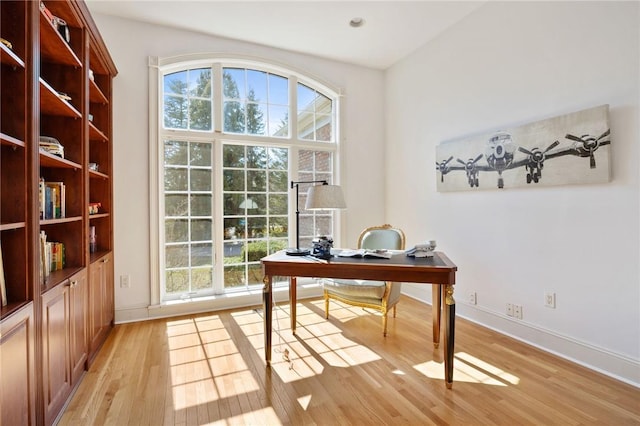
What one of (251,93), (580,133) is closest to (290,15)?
(251,93)

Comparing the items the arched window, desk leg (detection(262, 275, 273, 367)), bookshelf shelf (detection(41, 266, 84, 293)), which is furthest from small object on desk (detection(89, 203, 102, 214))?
desk leg (detection(262, 275, 273, 367))

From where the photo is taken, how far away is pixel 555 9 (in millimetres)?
2451

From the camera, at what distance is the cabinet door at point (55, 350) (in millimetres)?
1551

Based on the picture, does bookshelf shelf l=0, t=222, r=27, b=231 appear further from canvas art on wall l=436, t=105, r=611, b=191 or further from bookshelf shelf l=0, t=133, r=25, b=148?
canvas art on wall l=436, t=105, r=611, b=191

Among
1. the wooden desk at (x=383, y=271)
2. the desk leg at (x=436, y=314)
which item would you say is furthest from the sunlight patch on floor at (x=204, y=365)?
the desk leg at (x=436, y=314)

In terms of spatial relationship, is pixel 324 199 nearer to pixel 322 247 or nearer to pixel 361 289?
pixel 322 247

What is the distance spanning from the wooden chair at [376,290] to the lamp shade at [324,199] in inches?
31.8

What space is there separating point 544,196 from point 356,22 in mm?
2476

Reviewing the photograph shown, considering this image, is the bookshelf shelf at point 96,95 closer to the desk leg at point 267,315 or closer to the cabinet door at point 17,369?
the cabinet door at point 17,369

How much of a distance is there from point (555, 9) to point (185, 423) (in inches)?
152

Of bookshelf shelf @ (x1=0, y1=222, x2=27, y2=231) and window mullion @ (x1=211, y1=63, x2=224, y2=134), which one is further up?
window mullion @ (x1=211, y1=63, x2=224, y2=134)

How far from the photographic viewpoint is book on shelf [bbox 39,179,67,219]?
1.82 m

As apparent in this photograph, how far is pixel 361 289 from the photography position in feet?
9.15

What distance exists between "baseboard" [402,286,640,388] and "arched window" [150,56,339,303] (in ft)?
7.13
